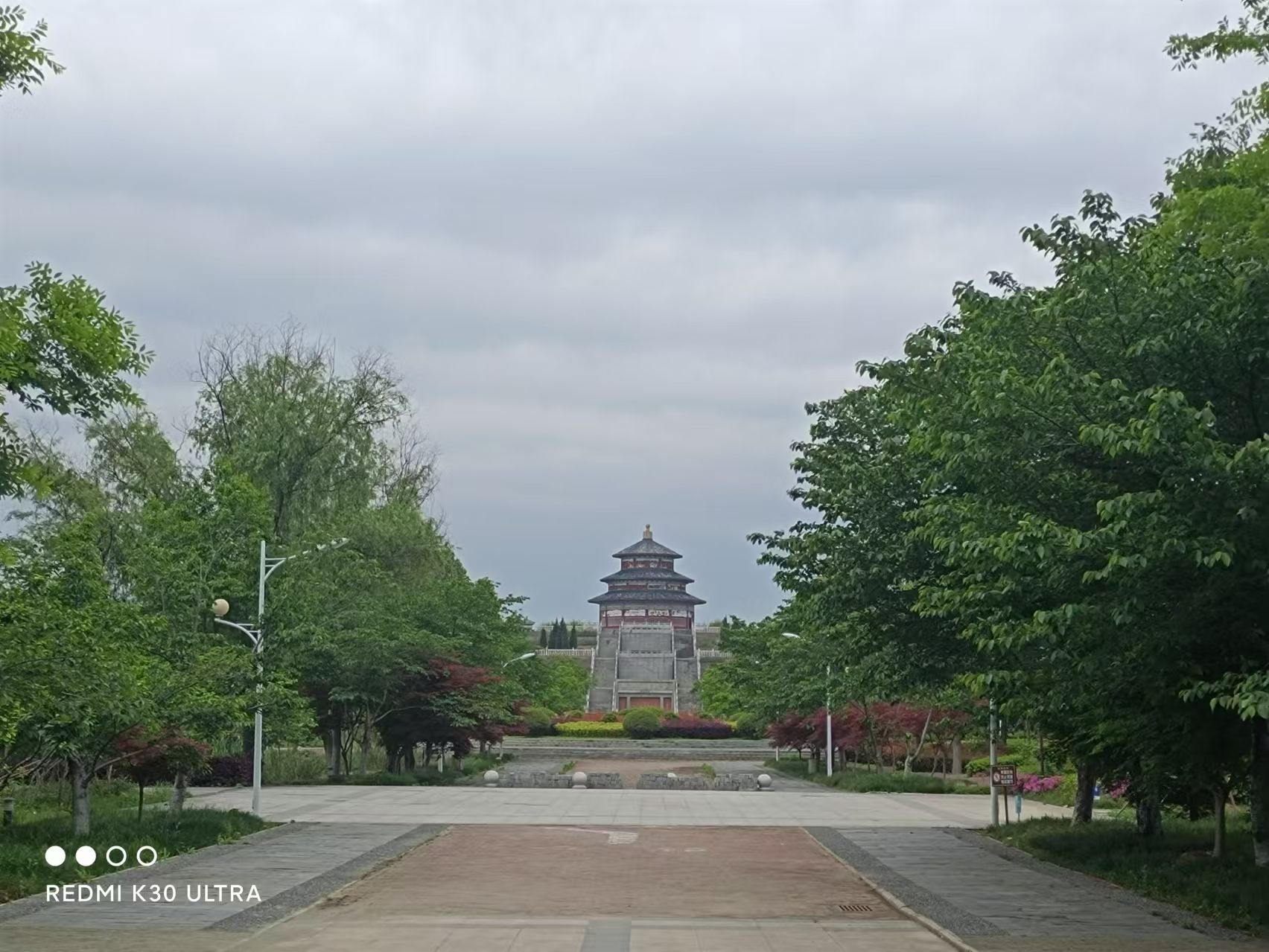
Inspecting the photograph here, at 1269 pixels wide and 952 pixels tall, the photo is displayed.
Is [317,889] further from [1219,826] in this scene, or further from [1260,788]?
[1219,826]

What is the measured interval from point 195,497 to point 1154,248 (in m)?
18.6

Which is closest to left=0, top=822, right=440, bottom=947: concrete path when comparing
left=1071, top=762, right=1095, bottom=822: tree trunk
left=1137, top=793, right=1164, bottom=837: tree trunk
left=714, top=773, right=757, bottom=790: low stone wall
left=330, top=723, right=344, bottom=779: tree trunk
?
left=1137, top=793, right=1164, bottom=837: tree trunk

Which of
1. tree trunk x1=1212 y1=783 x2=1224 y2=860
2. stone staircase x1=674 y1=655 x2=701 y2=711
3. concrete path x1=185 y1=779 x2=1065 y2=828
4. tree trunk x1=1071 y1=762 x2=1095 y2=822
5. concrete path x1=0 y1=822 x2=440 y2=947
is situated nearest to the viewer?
concrete path x1=0 y1=822 x2=440 y2=947

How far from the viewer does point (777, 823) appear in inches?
1102

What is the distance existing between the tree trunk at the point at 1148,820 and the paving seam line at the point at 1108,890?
5.01 ft

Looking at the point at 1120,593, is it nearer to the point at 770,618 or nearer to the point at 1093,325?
the point at 1093,325

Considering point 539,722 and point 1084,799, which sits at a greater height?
point 1084,799

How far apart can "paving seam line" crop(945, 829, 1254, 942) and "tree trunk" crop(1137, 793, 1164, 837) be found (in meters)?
1.53

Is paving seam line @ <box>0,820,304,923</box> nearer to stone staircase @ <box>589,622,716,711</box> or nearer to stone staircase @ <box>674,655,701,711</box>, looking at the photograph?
stone staircase @ <box>674,655,701,711</box>

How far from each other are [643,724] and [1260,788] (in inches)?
2189

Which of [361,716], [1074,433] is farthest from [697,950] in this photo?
[361,716]

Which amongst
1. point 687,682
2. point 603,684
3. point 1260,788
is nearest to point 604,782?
point 1260,788

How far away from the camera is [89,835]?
1877 cm

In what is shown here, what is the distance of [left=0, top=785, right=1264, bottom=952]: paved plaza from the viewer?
12.5 metres
